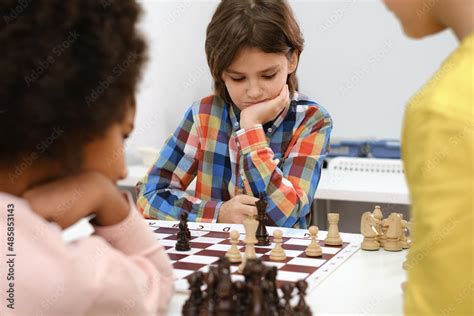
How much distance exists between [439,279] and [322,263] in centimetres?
59

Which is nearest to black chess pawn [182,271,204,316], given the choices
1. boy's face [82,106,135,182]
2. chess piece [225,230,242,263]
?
boy's face [82,106,135,182]

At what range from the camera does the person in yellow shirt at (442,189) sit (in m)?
0.82

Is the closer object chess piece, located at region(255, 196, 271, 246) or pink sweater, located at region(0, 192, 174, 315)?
pink sweater, located at region(0, 192, 174, 315)

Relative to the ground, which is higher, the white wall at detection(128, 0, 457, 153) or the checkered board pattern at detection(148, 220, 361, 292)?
the white wall at detection(128, 0, 457, 153)

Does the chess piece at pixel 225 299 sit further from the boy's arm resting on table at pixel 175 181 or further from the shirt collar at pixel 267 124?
the shirt collar at pixel 267 124

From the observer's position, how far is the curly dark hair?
882 millimetres

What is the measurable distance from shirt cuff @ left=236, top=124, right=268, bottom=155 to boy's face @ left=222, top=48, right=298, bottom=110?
0.35 feet

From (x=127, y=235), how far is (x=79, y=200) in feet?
0.34

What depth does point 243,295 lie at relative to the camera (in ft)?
3.45

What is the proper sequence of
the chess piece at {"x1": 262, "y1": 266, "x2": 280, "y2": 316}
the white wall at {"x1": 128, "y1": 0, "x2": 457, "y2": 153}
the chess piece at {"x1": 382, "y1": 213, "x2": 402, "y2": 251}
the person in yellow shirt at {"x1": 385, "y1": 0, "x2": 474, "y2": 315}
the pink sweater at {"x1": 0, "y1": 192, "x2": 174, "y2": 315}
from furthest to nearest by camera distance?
the white wall at {"x1": 128, "y1": 0, "x2": 457, "y2": 153} → the chess piece at {"x1": 382, "y1": 213, "x2": 402, "y2": 251} → the chess piece at {"x1": 262, "y1": 266, "x2": 280, "y2": 316} → the pink sweater at {"x1": 0, "y1": 192, "x2": 174, "y2": 315} → the person in yellow shirt at {"x1": 385, "y1": 0, "x2": 474, "y2": 315}

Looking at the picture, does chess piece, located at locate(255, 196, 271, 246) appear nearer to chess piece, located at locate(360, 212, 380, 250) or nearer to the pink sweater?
chess piece, located at locate(360, 212, 380, 250)

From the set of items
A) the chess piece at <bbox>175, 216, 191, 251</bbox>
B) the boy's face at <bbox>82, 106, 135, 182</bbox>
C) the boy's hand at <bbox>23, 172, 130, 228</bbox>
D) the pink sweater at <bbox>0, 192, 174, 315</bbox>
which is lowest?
the chess piece at <bbox>175, 216, 191, 251</bbox>

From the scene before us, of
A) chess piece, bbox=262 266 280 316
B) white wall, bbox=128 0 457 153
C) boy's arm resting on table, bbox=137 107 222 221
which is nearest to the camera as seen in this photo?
chess piece, bbox=262 266 280 316

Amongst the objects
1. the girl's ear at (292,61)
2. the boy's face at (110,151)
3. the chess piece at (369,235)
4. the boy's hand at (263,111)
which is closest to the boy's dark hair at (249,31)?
the girl's ear at (292,61)
